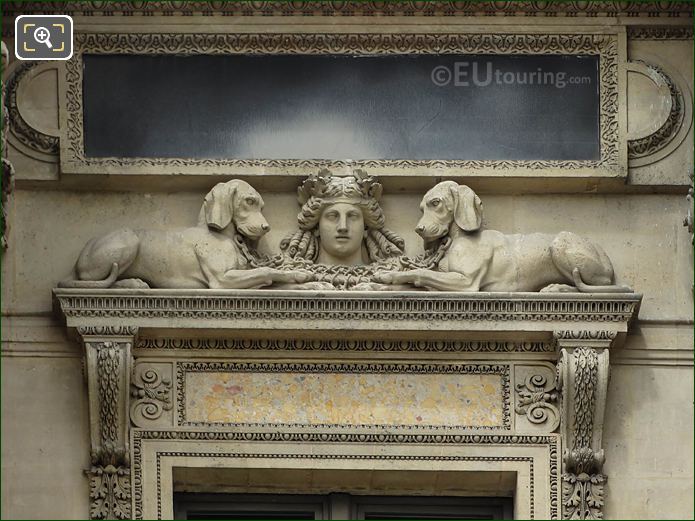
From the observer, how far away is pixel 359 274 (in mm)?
20188

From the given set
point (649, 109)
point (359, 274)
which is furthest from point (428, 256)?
point (649, 109)

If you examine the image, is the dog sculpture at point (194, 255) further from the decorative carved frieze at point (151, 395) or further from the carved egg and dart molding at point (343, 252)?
the decorative carved frieze at point (151, 395)

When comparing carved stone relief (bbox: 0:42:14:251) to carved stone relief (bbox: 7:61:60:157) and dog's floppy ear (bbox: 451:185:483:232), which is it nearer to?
carved stone relief (bbox: 7:61:60:157)

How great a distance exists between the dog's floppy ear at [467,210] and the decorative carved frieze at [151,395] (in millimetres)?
2075

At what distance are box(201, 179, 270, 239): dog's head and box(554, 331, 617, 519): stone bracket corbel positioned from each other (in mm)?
2146

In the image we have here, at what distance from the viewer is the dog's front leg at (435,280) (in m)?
20.1

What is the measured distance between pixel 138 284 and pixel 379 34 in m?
2.34

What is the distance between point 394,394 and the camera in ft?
65.8

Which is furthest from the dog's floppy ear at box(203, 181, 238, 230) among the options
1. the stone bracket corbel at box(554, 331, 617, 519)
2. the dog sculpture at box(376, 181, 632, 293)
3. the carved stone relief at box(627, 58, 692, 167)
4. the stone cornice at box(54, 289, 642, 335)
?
the carved stone relief at box(627, 58, 692, 167)

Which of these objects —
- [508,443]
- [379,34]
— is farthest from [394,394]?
[379,34]

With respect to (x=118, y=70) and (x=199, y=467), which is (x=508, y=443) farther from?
(x=118, y=70)

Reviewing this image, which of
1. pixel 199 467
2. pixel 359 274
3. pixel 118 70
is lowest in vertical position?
pixel 199 467

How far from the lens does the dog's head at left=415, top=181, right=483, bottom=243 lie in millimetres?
20250

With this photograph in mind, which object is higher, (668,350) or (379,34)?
(379,34)
